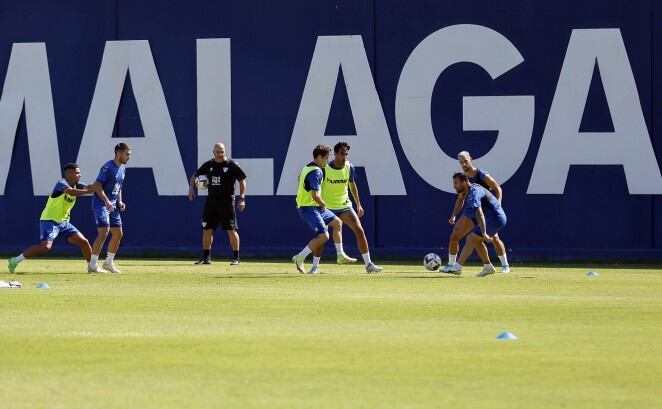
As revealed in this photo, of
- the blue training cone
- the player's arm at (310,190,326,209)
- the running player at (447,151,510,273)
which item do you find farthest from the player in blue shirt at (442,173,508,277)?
the blue training cone

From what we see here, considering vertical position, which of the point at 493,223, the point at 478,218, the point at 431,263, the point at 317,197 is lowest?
the point at 431,263

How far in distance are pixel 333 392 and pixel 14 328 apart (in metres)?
5.54

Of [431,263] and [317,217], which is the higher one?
[317,217]

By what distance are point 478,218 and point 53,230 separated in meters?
Answer: 7.34

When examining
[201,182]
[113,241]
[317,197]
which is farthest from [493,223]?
[201,182]

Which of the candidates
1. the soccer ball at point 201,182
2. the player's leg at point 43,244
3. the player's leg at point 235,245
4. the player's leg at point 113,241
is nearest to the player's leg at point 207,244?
the player's leg at point 235,245

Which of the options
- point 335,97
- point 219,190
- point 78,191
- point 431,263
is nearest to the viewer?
point 78,191

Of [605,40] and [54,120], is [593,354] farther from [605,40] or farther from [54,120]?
[54,120]

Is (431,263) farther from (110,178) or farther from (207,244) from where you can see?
(110,178)

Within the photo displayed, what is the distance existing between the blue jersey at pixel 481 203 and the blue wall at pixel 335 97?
625 cm

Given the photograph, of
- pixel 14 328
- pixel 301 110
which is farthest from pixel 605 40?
pixel 14 328

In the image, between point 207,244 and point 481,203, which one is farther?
point 207,244

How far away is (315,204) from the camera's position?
24.8 m

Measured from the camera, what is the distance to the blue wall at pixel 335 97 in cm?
3017
